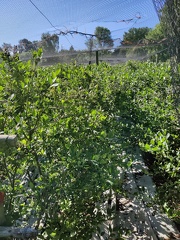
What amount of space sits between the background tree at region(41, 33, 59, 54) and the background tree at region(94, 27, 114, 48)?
4.66 ft

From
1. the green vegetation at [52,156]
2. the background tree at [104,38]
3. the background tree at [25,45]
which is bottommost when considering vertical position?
the green vegetation at [52,156]

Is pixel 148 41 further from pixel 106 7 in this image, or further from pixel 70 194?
pixel 70 194

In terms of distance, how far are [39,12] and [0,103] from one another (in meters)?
4.82

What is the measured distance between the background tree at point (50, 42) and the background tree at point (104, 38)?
142 centimetres

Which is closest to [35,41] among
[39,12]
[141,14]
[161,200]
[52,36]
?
[52,36]

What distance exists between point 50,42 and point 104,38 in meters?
1.93

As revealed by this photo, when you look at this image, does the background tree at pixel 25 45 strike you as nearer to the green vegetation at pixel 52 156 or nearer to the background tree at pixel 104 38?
the background tree at pixel 104 38

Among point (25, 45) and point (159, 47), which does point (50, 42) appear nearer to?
point (25, 45)

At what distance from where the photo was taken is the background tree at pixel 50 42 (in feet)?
26.9

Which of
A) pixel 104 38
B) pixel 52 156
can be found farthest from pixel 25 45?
pixel 52 156

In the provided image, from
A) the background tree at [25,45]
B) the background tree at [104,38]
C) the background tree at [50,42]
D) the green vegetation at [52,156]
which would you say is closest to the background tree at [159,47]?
the background tree at [104,38]

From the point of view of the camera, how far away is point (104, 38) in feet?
31.3

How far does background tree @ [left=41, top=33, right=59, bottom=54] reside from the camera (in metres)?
8.19

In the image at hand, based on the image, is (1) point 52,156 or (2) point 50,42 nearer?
(1) point 52,156
